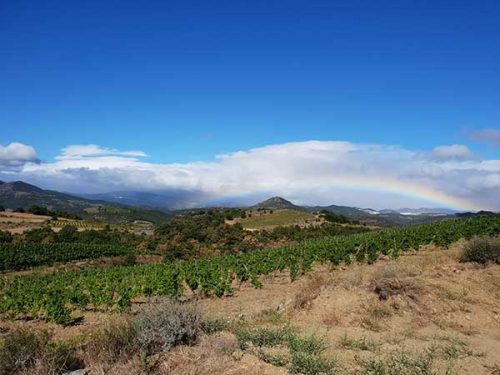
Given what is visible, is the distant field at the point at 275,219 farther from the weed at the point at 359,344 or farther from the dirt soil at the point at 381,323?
the weed at the point at 359,344

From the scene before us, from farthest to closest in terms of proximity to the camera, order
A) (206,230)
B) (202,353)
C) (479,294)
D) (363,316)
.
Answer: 1. (206,230)
2. (479,294)
3. (363,316)
4. (202,353)

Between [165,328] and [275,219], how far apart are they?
93.6 m

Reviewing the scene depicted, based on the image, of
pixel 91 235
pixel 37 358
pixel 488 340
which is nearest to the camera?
pixel 37 358

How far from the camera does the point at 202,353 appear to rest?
26.7 feet

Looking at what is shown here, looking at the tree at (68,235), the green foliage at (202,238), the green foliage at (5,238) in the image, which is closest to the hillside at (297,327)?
the green foliage at (202,238)

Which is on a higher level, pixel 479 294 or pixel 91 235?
pixel 479 294

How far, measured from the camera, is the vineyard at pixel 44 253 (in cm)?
5191

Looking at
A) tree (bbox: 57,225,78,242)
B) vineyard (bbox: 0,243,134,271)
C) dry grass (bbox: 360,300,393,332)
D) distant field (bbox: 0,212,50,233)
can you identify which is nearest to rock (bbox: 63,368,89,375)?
dry grass (bbox: 360,300,393,332)

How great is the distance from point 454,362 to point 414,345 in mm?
1301

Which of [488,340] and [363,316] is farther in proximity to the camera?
[363,316]

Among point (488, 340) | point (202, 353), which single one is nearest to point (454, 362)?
point (488, 340)

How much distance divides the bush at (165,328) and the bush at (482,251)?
1486 centimetres

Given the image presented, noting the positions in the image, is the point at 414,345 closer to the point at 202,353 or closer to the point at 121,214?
the point at 202,353

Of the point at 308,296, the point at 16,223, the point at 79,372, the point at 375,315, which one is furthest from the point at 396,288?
the point at 16,223
